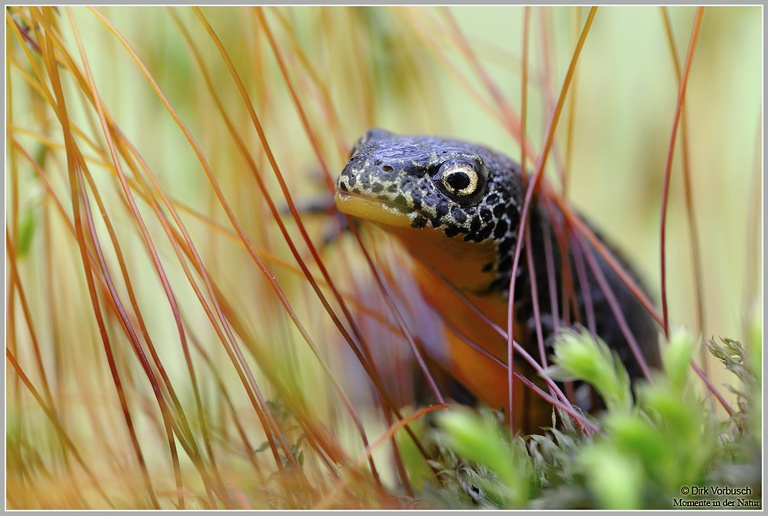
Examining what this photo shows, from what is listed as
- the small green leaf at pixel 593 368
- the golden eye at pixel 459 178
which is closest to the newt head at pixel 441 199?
the golden eye at pixel 459 178

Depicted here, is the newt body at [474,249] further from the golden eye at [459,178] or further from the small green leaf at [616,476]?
the small green leaf at [616,476]

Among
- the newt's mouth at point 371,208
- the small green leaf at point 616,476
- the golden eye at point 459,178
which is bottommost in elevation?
the small green leaf at point 616,476

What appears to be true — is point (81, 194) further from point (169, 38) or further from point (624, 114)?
point (624, 114)

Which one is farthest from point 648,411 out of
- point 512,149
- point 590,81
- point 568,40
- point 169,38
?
point 512,149

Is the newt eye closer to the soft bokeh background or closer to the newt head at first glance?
the newt head

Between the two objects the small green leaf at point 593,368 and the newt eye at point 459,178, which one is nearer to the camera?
the small green leaf at point 593,368

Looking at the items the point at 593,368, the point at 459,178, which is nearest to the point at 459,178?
the point at 459,178

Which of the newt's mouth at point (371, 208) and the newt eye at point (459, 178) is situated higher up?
the newt eye at point (459, 178)
